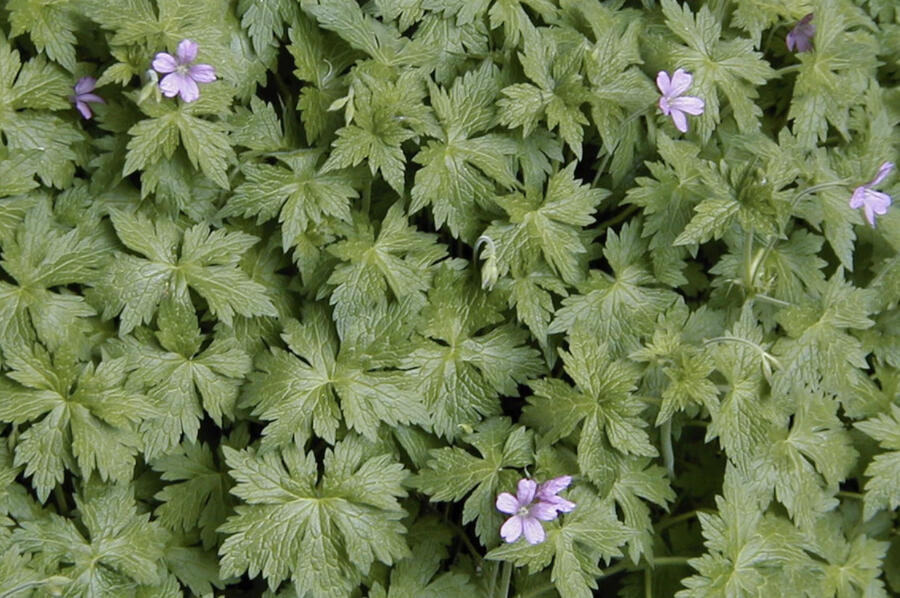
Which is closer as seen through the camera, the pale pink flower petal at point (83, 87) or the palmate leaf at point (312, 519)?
the palmate leaf at point (312, 519)

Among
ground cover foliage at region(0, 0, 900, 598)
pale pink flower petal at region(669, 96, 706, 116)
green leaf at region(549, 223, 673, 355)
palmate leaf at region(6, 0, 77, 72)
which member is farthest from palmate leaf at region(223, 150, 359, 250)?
pale pink flower petal at region(669, 96, 706, 116)

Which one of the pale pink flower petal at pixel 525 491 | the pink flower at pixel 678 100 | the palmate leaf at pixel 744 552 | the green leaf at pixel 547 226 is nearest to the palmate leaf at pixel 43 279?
the green leaf at pixel 547 226

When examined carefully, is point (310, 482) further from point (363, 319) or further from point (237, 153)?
point (237, 153)

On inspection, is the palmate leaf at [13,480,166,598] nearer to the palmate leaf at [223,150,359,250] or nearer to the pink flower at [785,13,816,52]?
the palmate leaf at [223,150,359,250]

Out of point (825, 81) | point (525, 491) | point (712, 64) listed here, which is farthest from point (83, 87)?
point (825, 81)

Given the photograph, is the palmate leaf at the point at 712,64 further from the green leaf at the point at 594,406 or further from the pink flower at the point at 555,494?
the pink flower at the point at 555,494

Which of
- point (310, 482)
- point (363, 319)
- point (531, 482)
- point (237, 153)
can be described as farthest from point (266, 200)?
point (531, 482)

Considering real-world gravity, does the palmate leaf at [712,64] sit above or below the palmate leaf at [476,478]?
above
